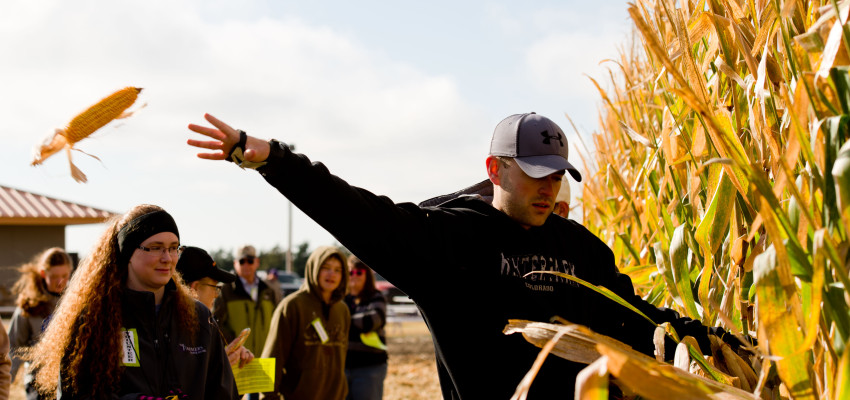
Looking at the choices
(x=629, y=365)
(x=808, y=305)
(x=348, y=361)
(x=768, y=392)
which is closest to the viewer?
(x=629, y=365)

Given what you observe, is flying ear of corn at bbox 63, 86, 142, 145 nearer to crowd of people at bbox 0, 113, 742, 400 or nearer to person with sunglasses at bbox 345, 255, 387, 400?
crowd of people at bbox 0, 113, 742, 400

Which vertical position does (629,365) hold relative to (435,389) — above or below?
above

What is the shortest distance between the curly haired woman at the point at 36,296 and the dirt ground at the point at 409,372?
7.44ft

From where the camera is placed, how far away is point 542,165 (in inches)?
79.4

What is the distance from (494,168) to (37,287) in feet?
11.8

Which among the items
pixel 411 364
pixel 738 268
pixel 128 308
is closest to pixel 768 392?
pixel 738 268

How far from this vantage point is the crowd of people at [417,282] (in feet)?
5.95

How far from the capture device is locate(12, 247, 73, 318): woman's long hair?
14.5 ft

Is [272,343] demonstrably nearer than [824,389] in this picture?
No

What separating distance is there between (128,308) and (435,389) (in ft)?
22.0

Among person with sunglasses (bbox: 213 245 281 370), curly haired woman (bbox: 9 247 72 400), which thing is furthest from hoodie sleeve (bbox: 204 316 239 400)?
person with sunglasses (bbox: 213 245 281 370)

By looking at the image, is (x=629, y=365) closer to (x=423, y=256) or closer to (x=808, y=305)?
(x=808, y=305)

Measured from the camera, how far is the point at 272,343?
Answer: 4.93 metres

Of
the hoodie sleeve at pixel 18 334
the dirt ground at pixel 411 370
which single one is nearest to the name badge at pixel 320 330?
the hoodie sleeve at pixel 18 334
